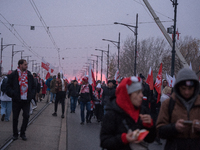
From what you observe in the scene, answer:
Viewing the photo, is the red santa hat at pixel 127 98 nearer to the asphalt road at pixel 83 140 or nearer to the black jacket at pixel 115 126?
the black jacket at pixel 115 126

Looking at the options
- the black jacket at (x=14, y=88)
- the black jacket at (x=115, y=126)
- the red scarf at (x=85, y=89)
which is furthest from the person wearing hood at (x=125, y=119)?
the red scarf at (x=85, y=89)

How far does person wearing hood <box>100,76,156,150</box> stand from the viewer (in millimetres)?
3145

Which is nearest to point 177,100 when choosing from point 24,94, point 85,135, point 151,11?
point 24,94

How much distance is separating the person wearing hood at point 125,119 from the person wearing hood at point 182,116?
0.18 m

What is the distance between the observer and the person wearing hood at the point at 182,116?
3152 mm

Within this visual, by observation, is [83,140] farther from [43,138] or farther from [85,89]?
[85,89]

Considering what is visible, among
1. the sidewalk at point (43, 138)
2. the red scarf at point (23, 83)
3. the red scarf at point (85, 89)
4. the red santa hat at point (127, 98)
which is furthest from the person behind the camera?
the red scarf at point (85, 89)

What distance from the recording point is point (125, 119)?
10.5 feet

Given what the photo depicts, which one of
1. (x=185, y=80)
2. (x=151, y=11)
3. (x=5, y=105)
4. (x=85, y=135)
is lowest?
(x=85, y=135)

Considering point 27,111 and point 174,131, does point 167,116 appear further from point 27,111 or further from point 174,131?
point 27,111

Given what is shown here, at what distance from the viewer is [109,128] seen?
3209mm

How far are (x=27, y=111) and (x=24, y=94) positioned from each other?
43 centimetres

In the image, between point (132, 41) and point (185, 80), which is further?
point (132, 41)

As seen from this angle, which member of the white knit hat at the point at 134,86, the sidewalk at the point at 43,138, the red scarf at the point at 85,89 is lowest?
the sidewalk at the point at 43,138
